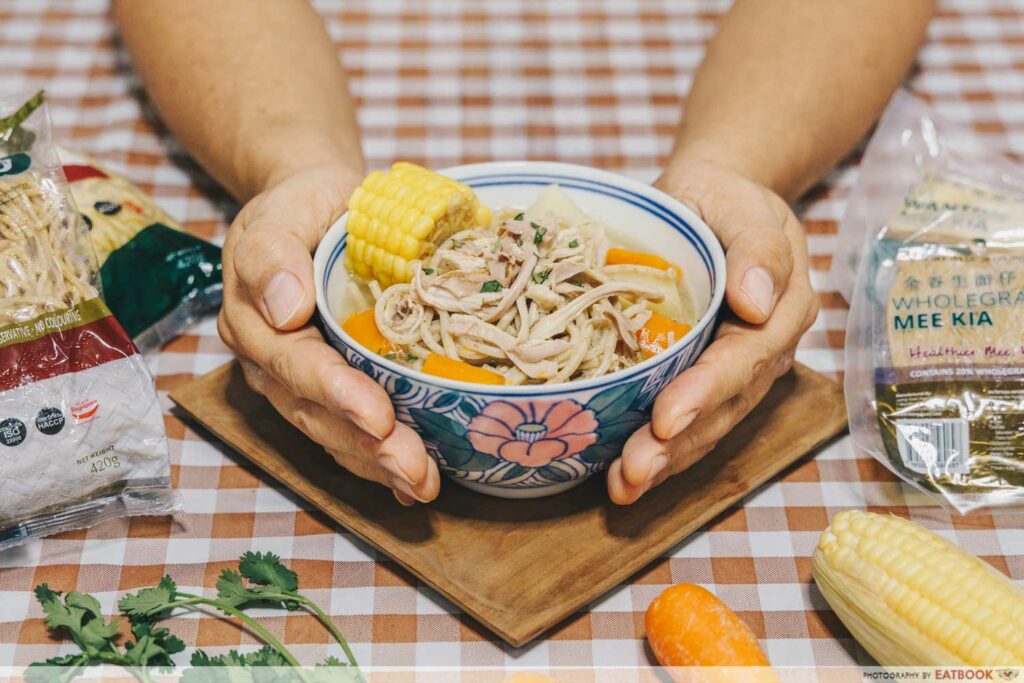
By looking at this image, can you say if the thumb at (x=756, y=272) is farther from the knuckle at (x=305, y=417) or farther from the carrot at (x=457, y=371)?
the knuckle at (x=305, y=417)

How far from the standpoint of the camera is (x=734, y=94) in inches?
96.7

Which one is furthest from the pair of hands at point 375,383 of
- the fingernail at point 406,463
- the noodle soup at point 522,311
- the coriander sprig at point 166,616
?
the coriander sprig at point 166,616

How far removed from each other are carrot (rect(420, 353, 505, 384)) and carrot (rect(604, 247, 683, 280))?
35 centimetres

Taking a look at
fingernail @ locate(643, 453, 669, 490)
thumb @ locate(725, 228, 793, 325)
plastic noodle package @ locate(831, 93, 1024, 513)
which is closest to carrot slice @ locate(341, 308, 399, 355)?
fingernail @ locate(643, 453, 669, 490)

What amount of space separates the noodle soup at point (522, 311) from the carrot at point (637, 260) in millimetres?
39

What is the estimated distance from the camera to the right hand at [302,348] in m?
1.58

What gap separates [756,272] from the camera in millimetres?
1723

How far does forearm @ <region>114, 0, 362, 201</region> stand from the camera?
233cm

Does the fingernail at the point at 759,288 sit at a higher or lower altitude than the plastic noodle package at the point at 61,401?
higher

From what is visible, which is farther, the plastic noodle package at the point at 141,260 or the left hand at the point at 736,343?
the plastic noodle package at the point at 141,260

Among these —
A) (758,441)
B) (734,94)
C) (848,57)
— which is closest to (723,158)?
(734,94)

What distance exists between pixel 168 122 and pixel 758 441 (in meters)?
1.63

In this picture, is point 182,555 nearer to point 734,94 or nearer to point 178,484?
point 178,484

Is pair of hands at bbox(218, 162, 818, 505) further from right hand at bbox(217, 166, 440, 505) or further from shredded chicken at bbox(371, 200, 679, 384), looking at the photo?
shredded chicken at bbox(371, 200, 679, 384)
